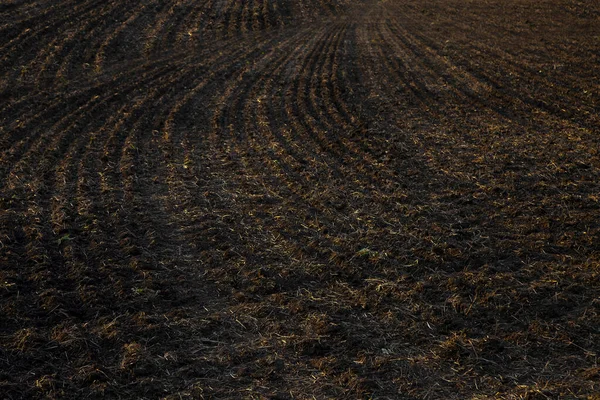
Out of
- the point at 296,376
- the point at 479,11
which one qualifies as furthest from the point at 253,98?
the point at 479,11

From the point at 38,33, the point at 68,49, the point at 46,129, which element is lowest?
the point at 46,129

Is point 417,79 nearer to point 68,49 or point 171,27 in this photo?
point 171,27

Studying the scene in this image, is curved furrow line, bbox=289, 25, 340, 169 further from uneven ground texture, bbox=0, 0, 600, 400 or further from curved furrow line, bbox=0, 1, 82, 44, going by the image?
curved furrow line, bbox=0, 1, 82, 44

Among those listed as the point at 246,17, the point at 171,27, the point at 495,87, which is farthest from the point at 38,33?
the point at 495,87

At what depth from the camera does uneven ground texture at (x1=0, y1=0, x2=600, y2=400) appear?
5.71 m

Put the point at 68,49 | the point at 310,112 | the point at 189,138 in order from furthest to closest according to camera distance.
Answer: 1. the point at 68,49
2. the point at 310,112
3. the point at 189,138

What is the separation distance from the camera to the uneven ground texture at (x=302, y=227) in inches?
225

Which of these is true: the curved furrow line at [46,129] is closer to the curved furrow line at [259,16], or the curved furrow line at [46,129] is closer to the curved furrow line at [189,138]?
the curved furrow line at [189,138]

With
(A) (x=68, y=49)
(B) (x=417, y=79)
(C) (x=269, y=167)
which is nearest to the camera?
(C) (x=269, y=167)

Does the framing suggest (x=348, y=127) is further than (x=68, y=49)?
No

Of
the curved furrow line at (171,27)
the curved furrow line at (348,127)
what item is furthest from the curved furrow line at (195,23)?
the curved furrow line at (348,127)

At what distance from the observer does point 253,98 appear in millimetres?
14586

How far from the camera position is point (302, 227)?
8.38 metres

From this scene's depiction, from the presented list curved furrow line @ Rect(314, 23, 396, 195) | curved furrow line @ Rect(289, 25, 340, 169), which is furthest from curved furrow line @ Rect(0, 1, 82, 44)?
curved furrow line @ Rect(314, 23, 396, 195)
